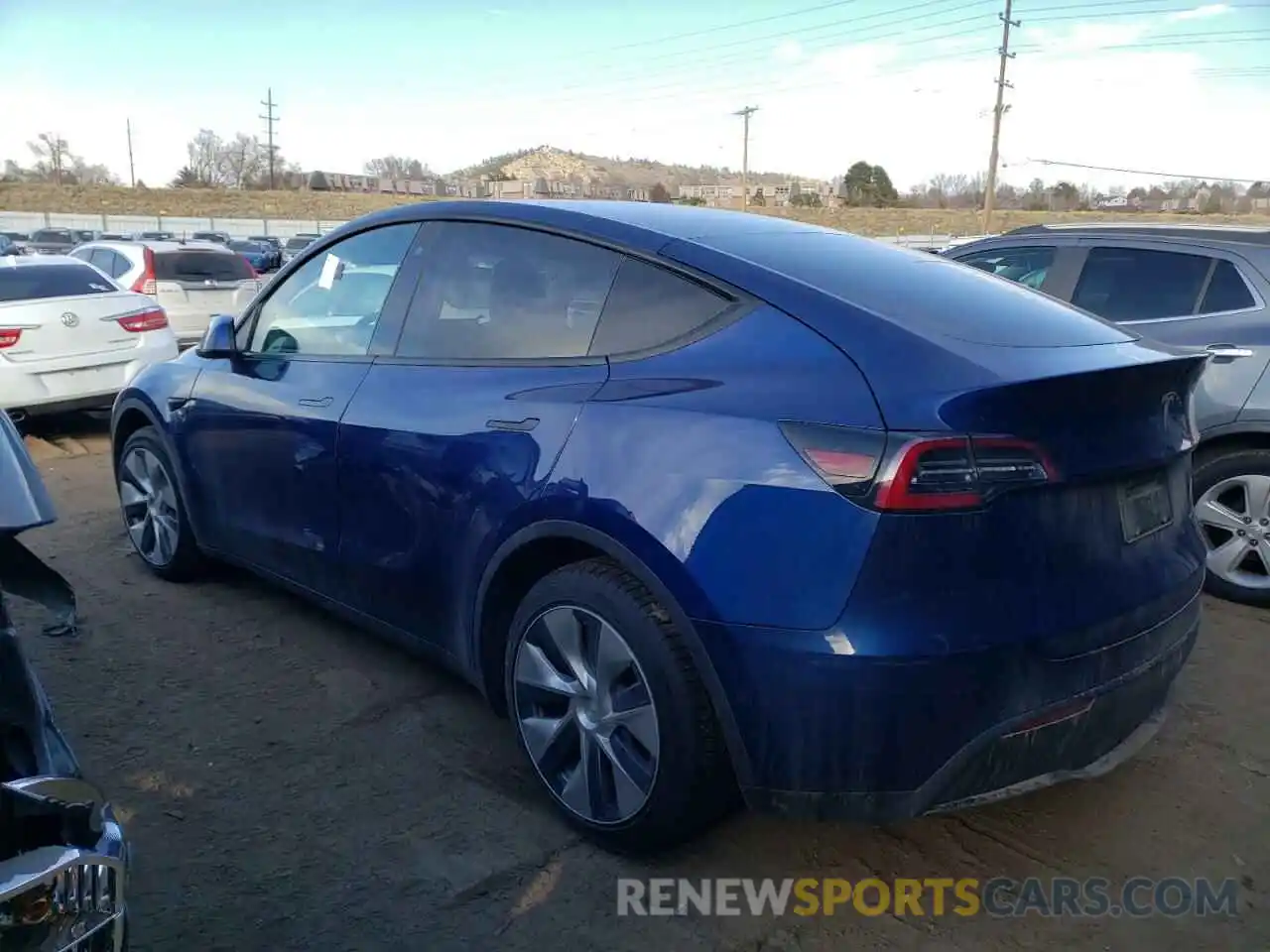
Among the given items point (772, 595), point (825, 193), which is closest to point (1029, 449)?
point (772, 595)

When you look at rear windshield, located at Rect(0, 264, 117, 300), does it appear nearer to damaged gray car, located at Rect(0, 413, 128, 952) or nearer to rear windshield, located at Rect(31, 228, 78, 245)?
damaged gray car, located at Rect(0, 413, 128, 952)

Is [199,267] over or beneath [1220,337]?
over

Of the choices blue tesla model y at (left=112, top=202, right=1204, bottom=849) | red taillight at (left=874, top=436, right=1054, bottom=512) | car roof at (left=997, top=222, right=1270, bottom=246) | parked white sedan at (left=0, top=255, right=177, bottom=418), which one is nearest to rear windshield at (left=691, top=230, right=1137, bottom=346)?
blue tesla model y at (left=112, top=202, right=1204, bottom=849)

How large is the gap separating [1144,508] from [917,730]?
88 cm

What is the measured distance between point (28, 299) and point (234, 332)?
463 cm

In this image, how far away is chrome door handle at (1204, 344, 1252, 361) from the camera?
478 cm

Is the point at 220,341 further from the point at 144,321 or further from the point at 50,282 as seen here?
the point at 50,282

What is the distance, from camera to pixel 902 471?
7.10ft

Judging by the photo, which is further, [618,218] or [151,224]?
[151,224]

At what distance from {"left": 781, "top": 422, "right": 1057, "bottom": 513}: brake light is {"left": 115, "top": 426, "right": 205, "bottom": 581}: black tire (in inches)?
131

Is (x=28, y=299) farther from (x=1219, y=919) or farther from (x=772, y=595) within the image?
(x=1219, y=919)

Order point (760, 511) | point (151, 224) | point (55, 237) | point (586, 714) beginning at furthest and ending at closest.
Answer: point (151, 224)
point (55, 237)
point (586, 714)
point (760, 511)

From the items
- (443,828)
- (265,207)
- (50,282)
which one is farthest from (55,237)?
(443,828)

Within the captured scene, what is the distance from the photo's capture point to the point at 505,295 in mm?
3191
